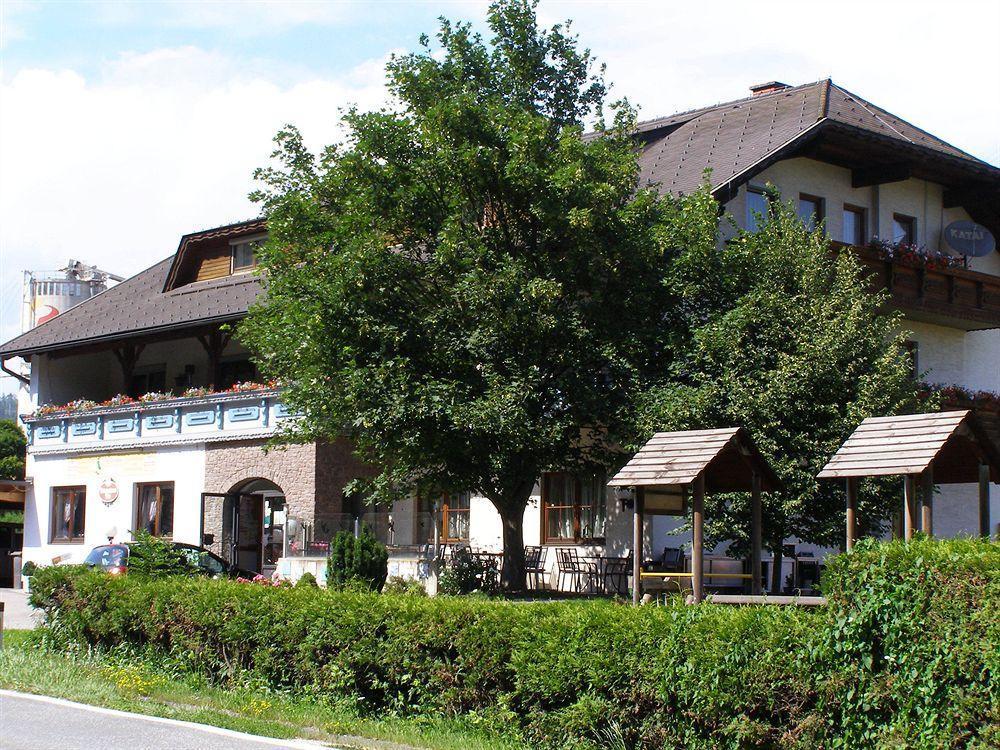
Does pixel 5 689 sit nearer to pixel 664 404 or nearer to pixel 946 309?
pixel 664 404

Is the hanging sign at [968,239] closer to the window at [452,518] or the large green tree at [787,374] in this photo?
the large green tree at [787,374]

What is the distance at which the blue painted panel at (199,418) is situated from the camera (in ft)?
103

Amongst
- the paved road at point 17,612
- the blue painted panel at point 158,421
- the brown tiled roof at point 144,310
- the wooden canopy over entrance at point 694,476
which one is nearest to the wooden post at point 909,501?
the wooden canopy over entrance at point 694,476

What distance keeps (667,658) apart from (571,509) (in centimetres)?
1762

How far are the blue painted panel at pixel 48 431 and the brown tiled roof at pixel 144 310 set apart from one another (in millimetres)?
2275

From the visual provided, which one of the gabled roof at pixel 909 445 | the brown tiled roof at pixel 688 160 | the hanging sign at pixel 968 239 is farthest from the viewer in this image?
the hanging sign at pixel 968 239

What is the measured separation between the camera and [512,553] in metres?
23.8

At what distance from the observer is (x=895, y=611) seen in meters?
8.53

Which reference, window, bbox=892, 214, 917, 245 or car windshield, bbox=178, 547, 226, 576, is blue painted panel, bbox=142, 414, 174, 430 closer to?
car windshield, bbox=178, 547, 226, 576

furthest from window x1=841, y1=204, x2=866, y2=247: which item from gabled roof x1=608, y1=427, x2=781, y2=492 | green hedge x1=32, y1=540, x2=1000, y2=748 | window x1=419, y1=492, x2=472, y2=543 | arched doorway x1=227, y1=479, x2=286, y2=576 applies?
green hedge x1=32, y1=540, x2=1000, y2=748

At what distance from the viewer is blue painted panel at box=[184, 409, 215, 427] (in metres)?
31.3

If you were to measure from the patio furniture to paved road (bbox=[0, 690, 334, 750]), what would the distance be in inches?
600

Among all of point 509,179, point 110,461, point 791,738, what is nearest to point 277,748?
point 791,738

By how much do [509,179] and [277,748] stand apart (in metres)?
12.9
